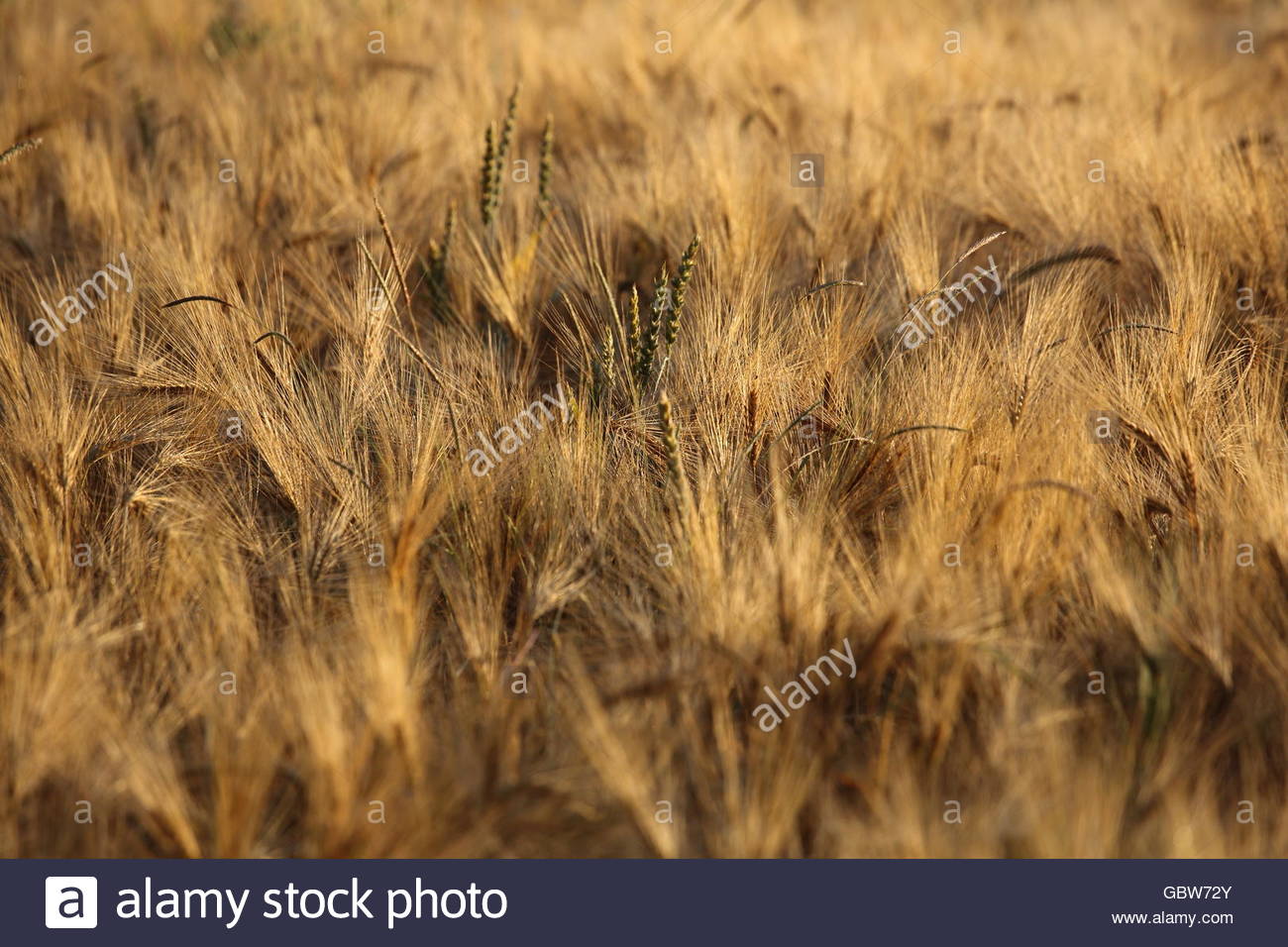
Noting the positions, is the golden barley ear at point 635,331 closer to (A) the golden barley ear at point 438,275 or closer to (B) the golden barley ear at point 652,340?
(B) the golden barley ear at point 652,340

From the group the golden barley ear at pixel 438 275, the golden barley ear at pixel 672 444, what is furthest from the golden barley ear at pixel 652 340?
the golden barley ear at pixel 438 275

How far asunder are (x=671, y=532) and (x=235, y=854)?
3.34 ft

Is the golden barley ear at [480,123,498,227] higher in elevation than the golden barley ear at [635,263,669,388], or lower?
higher

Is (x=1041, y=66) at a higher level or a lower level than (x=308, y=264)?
higher

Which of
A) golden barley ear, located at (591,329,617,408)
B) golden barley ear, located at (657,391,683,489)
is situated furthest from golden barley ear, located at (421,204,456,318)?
golden barley ear, located at (657,391,683,489)

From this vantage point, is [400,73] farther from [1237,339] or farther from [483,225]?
[1237,339]

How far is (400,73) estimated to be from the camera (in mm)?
4742

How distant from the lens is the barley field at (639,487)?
6.33 ft

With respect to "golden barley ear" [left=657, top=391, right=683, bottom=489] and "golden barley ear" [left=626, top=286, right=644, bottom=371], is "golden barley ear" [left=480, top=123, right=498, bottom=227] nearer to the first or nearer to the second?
"golden barley ear" [left=626, top=286, right=644, bottom=371]

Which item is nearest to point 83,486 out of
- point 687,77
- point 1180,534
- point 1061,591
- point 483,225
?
point 483,225
